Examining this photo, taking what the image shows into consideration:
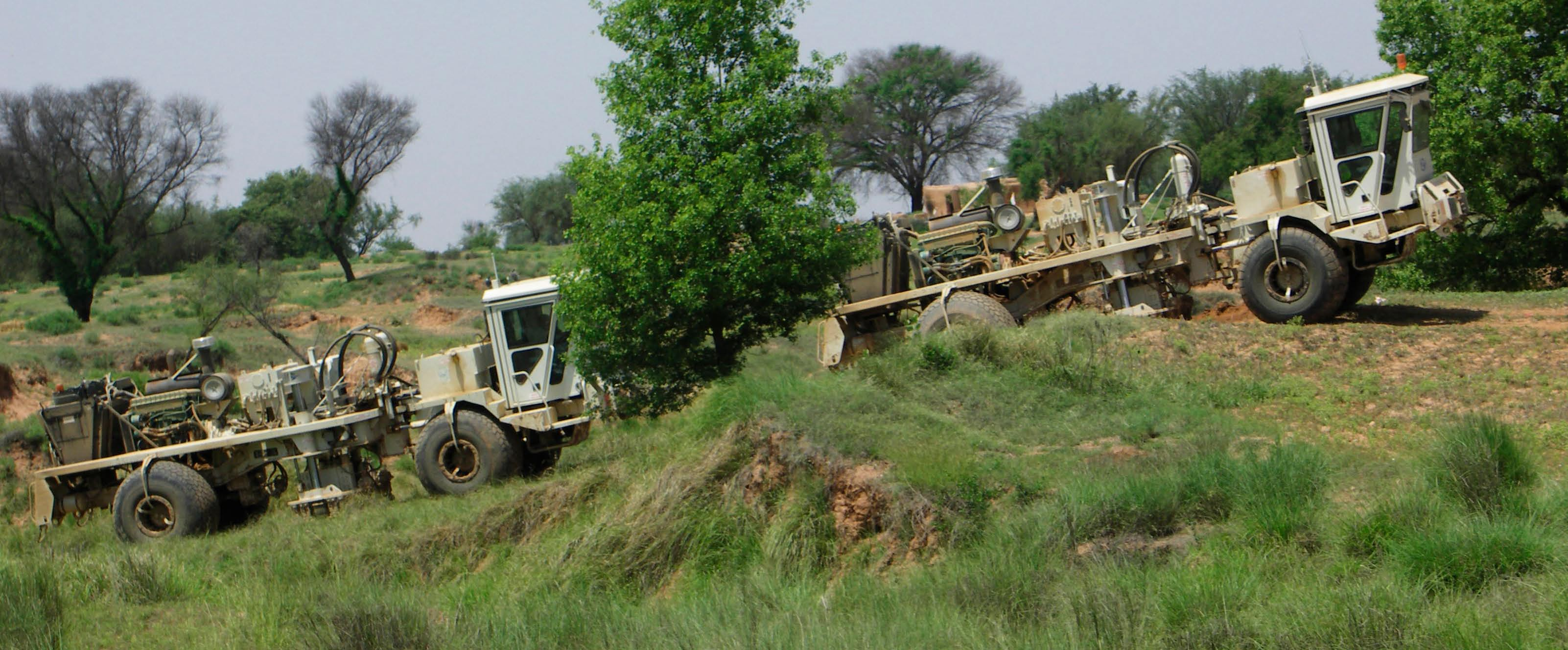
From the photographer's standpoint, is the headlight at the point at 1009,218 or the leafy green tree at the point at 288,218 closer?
the headlight at the point at 1009,218

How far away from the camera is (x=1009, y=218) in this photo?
54.8 feet

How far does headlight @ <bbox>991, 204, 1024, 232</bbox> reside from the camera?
657 inches

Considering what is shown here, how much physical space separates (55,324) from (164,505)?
904 inches

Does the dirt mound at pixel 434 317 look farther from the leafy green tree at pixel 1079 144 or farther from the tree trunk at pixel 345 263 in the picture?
the leafy green tree at pixel 1079 144

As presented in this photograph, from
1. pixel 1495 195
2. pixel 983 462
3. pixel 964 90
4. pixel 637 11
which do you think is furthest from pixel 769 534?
pixel 964 90

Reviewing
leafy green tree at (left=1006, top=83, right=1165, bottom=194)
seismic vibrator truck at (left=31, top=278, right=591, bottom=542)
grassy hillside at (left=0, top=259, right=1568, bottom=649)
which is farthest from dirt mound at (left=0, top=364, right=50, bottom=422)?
leafy green tree at (left=1006, top=83, right=1165, bottom=194)

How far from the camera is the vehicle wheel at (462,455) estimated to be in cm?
1449

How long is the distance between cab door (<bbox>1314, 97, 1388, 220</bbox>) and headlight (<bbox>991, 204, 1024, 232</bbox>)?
3995 millimetres

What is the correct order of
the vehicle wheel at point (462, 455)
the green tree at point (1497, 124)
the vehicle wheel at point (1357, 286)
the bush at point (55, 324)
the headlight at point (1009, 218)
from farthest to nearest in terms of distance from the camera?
the bush at point (55, 324), the green tree at point (1497, 124), the headlight at point (1009, 218), the vehicle wheel at point (462, 455), the vehicle wheel at point (1357, 286)

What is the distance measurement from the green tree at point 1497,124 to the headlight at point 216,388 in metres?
18.9

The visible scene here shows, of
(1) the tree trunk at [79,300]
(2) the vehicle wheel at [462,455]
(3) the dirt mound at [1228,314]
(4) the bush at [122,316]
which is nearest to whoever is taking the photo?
(2) the vehicle wheel at [462,455]

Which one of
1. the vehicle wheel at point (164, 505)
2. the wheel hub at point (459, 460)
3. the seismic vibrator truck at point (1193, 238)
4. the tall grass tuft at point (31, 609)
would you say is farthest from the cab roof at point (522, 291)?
the tall grass tuft at point (31, 609)

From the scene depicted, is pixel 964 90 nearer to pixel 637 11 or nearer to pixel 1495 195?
pixel 1495 195

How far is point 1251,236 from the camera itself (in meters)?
14.4
